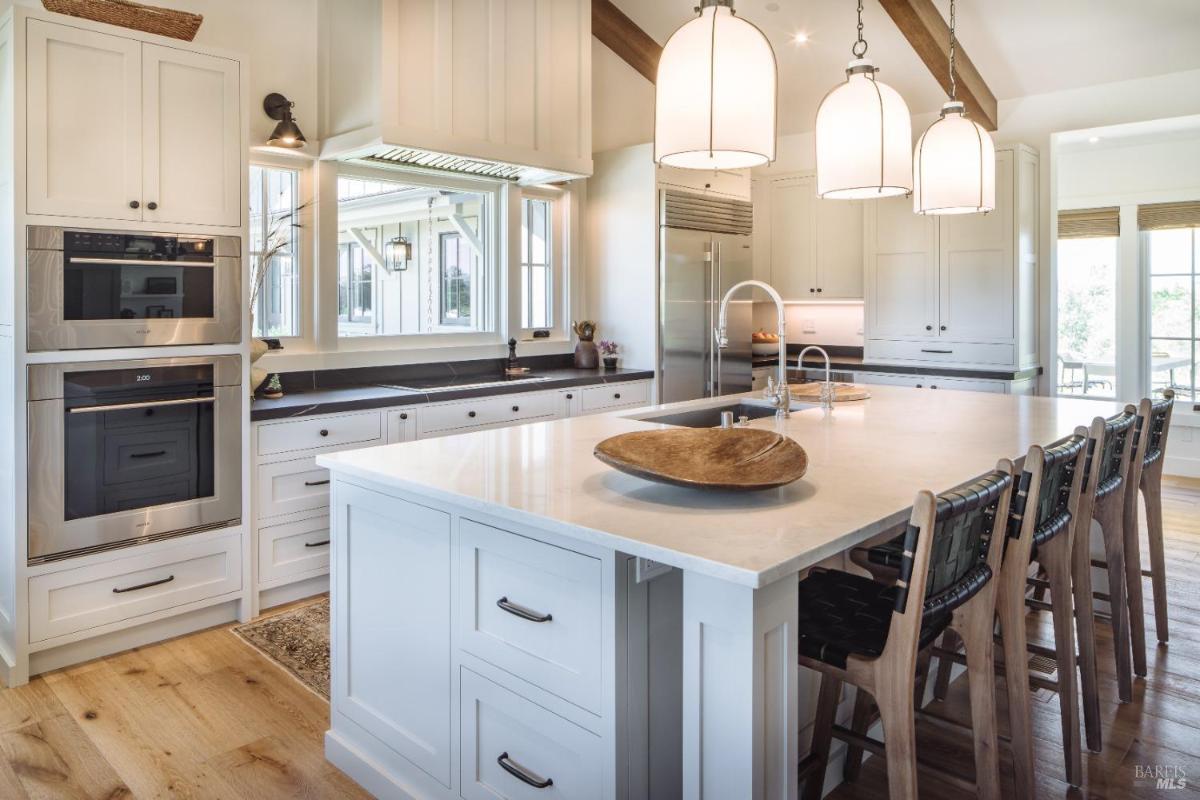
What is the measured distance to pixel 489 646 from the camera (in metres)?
1.87

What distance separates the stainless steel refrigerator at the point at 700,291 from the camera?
5301 millimetres

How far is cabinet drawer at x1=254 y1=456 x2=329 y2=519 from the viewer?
3.49 m

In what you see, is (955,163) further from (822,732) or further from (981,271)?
(981,271)

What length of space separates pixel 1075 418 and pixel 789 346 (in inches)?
152

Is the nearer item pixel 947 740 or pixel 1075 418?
pixel 947 740

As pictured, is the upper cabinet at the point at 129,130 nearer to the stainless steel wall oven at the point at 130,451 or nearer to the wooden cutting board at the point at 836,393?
A: the stainless steel wall oven at the point at 130,451

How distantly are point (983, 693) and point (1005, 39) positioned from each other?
468 cm

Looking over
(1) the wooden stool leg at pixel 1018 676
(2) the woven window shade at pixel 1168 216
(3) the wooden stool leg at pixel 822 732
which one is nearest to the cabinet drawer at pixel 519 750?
(3) the wooden stool leg at pixel 822 732

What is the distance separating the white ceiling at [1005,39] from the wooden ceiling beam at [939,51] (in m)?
0.10

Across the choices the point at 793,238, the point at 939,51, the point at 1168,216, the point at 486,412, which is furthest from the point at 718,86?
the point at 1168,216

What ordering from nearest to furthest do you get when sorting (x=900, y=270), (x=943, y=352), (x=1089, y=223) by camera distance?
(x=943, y=352)
(x=900, y=270)
(x=1089, y=223)

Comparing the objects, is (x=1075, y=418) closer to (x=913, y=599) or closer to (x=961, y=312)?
→ (x=913, y=599)

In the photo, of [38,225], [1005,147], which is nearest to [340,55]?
[38,225]

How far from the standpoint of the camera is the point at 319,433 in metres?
3.62
